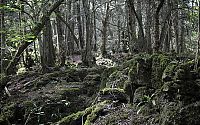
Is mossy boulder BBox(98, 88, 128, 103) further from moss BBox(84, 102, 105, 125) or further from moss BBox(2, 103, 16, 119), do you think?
moss BBox(2, 103, 16, 119)

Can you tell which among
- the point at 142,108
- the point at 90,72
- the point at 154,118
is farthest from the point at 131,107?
the point at 90,72

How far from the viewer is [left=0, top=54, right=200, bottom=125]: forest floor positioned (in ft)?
18.4

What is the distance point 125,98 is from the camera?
284 inches

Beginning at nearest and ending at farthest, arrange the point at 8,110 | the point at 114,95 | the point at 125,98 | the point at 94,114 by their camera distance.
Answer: the point at 94,114
the point at 125,98
the point at 114,95
the point at 8,110

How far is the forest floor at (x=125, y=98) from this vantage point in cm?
561

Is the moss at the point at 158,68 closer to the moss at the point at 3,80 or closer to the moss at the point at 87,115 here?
the moss at the point at 87,115

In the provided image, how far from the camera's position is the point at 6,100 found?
1080 cm

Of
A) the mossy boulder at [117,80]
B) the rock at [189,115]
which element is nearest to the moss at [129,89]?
the mossy boulder at [117,80]

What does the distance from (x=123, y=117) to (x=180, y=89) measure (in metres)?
1.37

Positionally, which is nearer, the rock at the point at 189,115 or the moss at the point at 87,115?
the rock at the point at 189,115

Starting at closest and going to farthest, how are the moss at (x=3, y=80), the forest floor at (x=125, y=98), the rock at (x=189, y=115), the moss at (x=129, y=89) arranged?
the rock at (x=189, y=115)
the forest floor at (x=125, y=98)
the moss at (x=129, y=89)
the moss at (x=3, y=80)

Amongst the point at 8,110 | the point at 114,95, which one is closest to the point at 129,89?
the point at 114,95

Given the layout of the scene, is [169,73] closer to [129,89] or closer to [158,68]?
[158,68]

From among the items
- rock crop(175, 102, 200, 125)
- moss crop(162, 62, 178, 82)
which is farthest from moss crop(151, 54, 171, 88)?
rock crop(175, 102, 200, 125)
